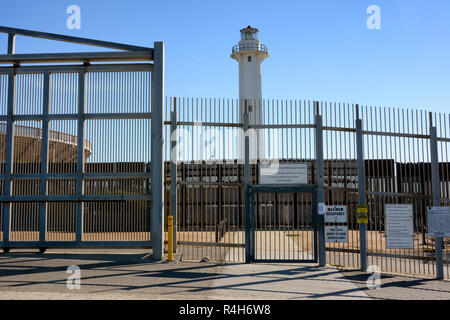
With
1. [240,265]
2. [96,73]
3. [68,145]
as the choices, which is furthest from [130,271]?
[96,73]

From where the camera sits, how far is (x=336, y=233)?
34.2ft

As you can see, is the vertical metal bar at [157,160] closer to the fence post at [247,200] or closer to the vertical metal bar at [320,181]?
the fence post at [247,200]

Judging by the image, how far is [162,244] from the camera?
1090 cm

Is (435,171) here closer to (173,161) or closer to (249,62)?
(173,161)

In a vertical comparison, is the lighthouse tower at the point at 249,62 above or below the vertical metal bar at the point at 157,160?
above

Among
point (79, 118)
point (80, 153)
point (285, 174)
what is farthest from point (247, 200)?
point (79, 118)

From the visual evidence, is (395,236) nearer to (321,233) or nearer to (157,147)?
(321,233)

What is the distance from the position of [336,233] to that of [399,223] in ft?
4.86

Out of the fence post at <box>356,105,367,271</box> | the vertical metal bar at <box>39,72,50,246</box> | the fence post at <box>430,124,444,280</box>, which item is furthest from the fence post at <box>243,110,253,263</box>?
Result: the vertical metal bar at <box>39,72,50,246</box>

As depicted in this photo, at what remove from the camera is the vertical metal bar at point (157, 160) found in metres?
10.9

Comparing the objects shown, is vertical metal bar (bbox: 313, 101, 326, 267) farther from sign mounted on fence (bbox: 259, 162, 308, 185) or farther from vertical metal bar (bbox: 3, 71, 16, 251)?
vertical metal bar (bbox: 3, 71, 16, 251)

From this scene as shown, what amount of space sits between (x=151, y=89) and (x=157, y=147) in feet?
5.30

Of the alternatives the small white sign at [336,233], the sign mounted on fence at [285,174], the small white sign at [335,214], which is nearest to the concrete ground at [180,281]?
the small white sign at [336,233]
